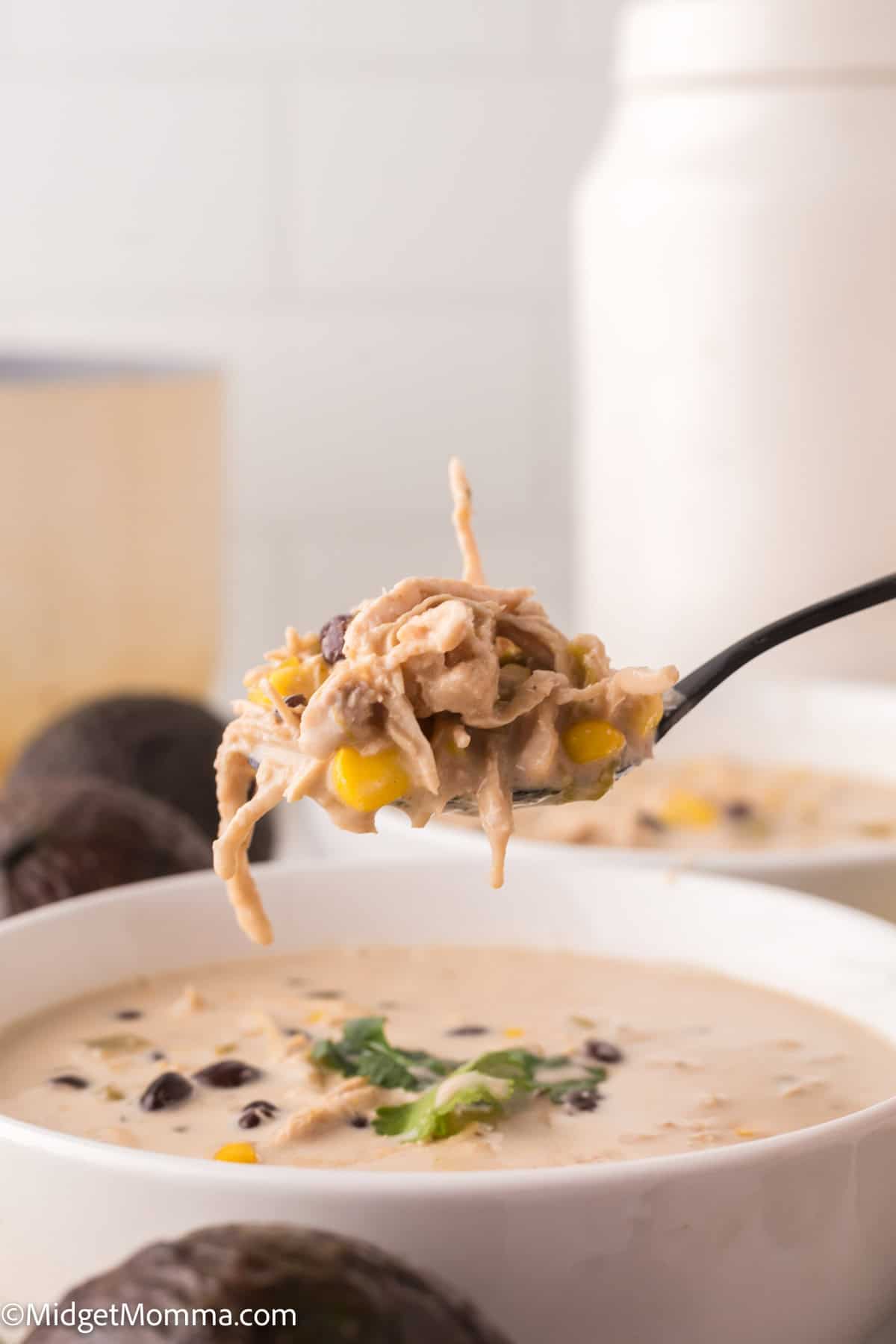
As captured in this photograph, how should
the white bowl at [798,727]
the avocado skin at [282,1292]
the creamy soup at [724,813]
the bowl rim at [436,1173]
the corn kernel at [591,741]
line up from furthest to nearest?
the white bowl at [798,727] → the creamy soup at [724,813] → the corn kernel at [591,741] → the bowl rim at [436,1173] → the avocado skin at [282,1292]

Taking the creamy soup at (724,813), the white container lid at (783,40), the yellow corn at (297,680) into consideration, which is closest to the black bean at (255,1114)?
the yellow corn at (297,680)

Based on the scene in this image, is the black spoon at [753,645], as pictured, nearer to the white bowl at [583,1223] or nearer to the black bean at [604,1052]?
the black bean at [604,1052]

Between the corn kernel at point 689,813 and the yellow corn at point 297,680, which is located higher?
the yellow corn at point 297,680

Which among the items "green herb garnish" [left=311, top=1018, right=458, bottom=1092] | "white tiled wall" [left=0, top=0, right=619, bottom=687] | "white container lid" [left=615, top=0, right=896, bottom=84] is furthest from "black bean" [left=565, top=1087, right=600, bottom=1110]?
"white tiled wall" [left=0, top=0, right=619, bottom=687]

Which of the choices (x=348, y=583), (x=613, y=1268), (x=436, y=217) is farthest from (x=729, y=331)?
(x=613, y=1268)

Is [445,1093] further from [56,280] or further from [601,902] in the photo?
[56,280]

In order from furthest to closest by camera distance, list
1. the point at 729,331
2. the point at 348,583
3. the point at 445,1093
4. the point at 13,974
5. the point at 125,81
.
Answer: the point at 348,583 → the point at 125,81 → the point at 729,331 → the point at 13,974 → the point at 445,1093

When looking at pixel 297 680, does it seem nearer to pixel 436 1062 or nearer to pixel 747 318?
pixel 436 1062

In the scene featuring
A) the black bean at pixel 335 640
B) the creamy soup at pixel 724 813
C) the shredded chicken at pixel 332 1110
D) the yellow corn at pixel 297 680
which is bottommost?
the creamy soup at pixel 724 813
